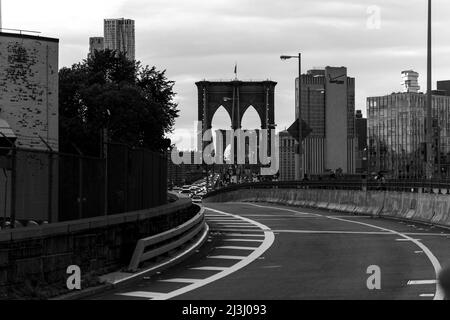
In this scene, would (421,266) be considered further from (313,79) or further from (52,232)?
(313,79)

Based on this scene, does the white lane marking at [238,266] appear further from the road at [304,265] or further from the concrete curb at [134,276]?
the concrete curb at [134,276]

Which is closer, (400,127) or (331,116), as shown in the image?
Answer: (331,116)

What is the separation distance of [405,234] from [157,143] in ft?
147

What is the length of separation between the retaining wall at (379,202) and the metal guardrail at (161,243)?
11.0 meters

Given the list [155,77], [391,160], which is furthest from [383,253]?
[391,160]

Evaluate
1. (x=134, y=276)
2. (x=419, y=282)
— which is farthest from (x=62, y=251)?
(x=419, y=282)

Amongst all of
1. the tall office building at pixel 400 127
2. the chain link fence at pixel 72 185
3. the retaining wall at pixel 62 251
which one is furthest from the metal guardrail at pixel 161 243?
the tall office building at pixel 400 127

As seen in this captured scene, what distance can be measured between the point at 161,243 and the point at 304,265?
3.36 m

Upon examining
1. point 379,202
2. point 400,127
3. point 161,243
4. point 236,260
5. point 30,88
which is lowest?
point 236,260

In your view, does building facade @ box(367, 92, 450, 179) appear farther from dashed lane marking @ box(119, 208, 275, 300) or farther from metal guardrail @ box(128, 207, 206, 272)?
metal guardrail @ box(128, 207, 206, 272)

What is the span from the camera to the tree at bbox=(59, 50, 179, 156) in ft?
207

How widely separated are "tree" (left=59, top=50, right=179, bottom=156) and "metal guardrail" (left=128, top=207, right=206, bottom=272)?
36284 mm

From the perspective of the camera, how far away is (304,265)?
1688 cm

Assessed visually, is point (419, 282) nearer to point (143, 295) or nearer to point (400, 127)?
point (143, 295)
